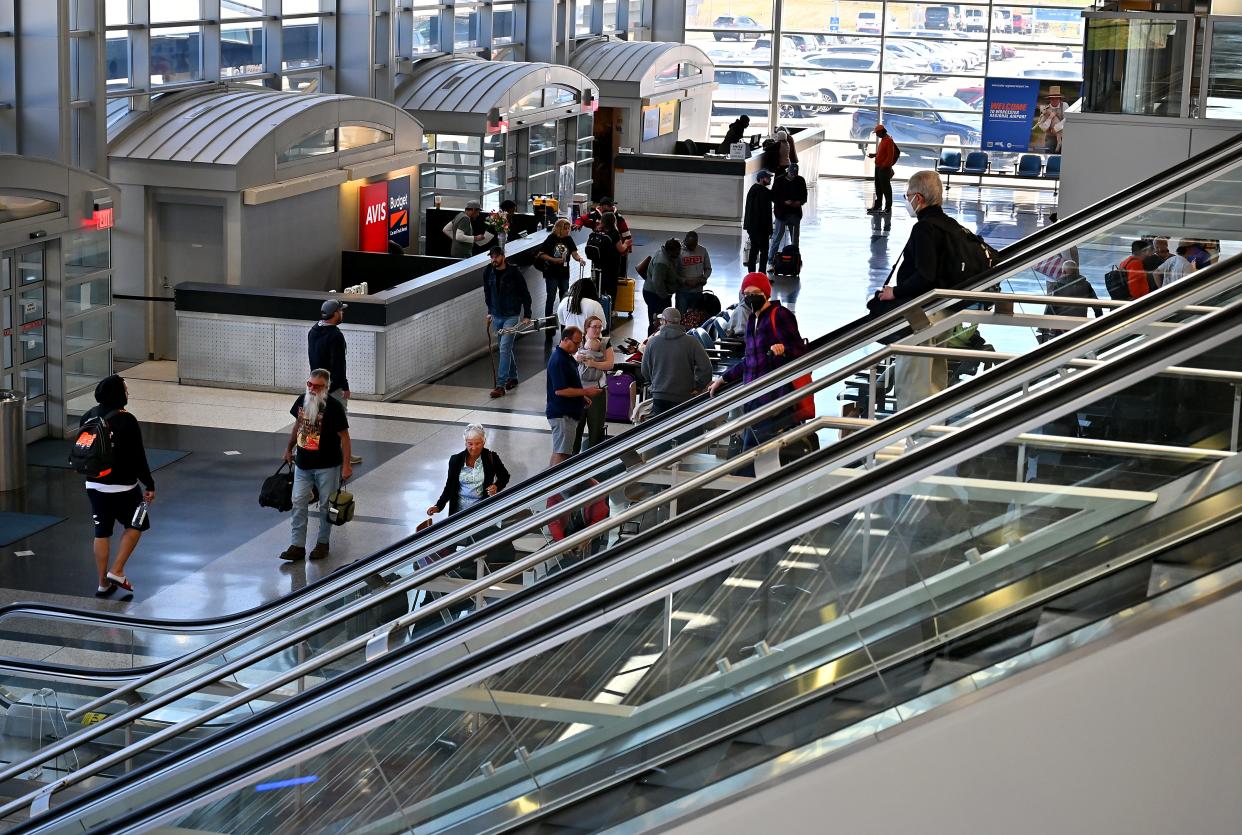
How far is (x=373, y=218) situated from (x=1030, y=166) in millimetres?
17196

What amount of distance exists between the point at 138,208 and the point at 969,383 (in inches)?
554

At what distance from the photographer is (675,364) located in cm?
1116

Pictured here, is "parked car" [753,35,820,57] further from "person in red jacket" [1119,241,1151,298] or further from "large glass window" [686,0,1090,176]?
"person in red jacket" [1119,241,1151,298]

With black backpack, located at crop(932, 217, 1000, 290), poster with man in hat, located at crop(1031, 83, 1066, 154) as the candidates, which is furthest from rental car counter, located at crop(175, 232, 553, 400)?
poster with man in hat, located at crop(1031, 83, 1066, 154)

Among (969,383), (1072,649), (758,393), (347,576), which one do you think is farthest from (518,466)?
(1072,649)

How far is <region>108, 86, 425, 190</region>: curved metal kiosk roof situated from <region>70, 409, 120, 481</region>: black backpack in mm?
6959

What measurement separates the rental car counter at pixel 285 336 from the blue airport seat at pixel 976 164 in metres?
19.6

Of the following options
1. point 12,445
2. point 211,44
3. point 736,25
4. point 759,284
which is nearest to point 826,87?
point 736,25

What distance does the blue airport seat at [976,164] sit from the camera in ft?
109

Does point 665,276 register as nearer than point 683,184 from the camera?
Yes

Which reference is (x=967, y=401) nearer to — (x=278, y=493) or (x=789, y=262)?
(x=278, y=493)

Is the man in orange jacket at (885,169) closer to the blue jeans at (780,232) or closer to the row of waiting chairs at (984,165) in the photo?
the row of waiting chairs at (984,165)

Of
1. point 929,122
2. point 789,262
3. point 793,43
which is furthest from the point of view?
point 793,43

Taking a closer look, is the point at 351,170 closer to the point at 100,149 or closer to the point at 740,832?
the point at 100,149
